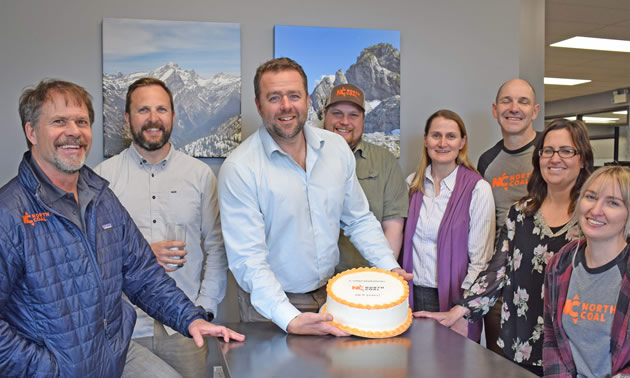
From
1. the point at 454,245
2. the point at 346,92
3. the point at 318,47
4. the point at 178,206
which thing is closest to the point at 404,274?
the point at 454,245

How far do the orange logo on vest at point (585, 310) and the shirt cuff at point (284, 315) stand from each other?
0.93m

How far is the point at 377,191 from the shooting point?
281cm

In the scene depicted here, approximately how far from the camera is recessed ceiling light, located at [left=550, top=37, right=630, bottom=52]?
649 centimetres

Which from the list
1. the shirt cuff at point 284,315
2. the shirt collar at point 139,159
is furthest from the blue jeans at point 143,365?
the shirt collar at point 139,159

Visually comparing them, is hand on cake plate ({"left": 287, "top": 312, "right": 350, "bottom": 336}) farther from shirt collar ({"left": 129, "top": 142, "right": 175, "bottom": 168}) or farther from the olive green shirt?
shirt collar ({"left": 129, "top": 142, "right": 175, "bottom": 168})

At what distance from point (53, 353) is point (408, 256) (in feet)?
5.44

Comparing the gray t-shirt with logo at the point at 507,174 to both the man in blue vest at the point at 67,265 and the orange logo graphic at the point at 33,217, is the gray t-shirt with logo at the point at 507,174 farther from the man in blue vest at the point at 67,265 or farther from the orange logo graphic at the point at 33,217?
the orange logo graphic at the point at 33,217

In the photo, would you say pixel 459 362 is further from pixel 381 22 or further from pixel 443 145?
pixel 381 22

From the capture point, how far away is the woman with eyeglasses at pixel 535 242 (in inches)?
83.6

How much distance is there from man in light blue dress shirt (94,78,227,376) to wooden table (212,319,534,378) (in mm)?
774

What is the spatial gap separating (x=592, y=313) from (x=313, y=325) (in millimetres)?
922

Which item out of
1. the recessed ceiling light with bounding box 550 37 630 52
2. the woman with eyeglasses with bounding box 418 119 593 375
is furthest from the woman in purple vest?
the recessed ceiling light with bounding box 550 37 630 52

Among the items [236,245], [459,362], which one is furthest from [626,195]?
[236,245]

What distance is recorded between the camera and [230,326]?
1.98m
